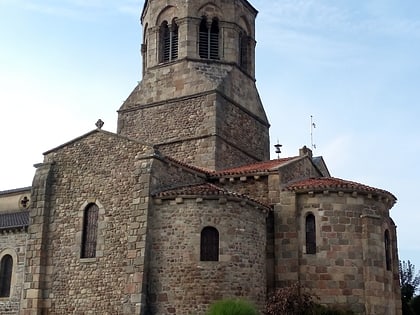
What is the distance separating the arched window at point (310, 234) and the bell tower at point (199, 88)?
5426 mm

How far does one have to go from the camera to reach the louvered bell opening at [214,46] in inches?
1117

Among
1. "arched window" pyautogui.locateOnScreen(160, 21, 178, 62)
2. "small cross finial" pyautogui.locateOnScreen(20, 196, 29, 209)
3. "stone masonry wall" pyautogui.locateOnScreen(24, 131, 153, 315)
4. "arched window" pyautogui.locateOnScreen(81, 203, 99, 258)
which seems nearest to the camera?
"stone masonry wall" pyautogui.locateOnScreen(24, 131, 153, 315)

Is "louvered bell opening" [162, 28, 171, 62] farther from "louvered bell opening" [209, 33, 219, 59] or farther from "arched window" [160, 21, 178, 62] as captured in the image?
"louvered bell opening" [209, 33, 219, 59]

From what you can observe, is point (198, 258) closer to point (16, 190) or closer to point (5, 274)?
point (5, 274)

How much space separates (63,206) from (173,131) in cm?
630

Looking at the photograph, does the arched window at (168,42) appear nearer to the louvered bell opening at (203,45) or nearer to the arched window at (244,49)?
the louvered bell opening at (203,45)

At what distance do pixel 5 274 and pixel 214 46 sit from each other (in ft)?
43.9

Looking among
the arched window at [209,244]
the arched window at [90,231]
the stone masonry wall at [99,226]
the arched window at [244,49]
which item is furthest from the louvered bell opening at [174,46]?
the arched window at [209,244]

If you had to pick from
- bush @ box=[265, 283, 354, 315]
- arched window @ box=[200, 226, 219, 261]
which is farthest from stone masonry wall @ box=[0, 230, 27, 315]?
bush @ box=[265, 283, 354, 315]

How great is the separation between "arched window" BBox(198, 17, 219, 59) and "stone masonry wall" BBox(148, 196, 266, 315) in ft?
31.2

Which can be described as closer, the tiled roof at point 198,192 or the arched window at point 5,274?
the tiled roof at point 198,192

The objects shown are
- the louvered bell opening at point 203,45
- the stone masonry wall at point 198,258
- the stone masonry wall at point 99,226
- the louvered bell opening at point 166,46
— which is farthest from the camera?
the louvered bell opening at point 166,46

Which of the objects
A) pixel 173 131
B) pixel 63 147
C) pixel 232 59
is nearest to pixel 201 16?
pixel 232 59

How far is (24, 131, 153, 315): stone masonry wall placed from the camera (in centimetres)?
2102
